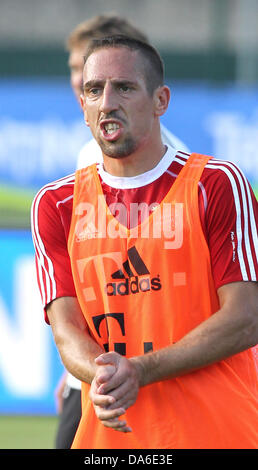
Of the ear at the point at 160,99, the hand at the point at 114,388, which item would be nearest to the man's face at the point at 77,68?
the ear at the point at 160,99

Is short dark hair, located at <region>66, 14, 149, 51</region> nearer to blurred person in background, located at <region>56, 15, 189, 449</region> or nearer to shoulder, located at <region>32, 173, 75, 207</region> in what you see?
blurred person in background, located at <region>56, 15, 189, 449</region>

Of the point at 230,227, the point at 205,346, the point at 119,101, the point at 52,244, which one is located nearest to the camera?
the point at 205,346

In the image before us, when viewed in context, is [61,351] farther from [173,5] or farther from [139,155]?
[173,5]

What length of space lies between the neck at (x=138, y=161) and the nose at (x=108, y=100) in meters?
0.17

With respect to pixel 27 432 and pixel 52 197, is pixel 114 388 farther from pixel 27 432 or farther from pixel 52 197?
pixel 27 432

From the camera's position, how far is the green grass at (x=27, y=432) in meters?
6.55

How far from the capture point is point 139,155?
9.76 ft

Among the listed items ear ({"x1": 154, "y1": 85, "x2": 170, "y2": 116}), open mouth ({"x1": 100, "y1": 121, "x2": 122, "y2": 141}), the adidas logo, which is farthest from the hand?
ear ({"x1": 154, "y1": 85, "x2": 170, "y2": 116})

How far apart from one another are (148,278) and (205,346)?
288 mm

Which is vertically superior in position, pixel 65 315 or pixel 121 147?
pixel 121 147

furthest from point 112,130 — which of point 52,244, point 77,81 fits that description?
point 77,81

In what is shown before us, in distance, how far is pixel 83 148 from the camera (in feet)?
14.0

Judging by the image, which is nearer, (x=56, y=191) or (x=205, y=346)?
(x=205, y=346)
